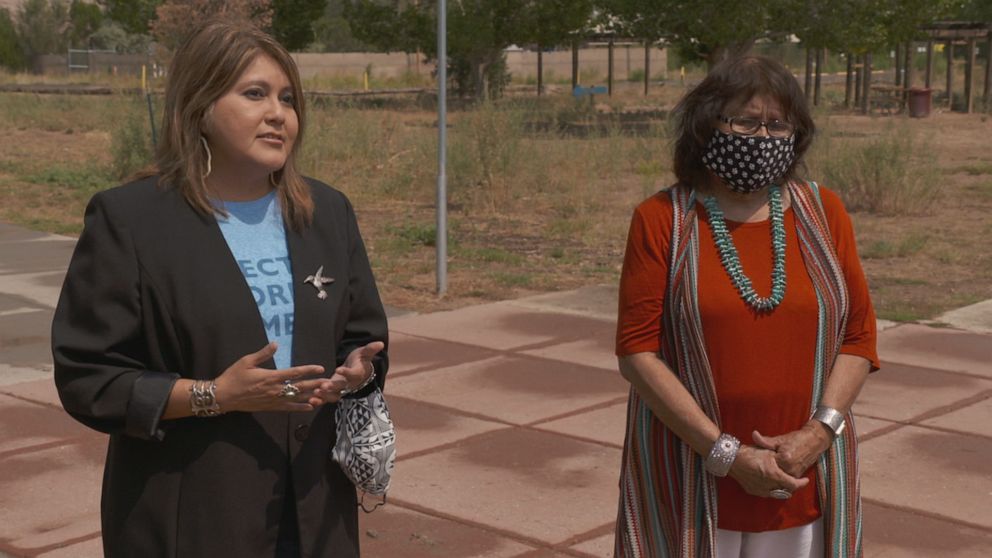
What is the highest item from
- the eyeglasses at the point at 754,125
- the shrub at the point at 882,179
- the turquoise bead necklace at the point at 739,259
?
the eyeglasses at the point at 754,125

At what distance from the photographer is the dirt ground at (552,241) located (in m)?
10.8

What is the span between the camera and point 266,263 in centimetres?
276

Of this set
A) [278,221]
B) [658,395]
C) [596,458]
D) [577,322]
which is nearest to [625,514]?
[658,395]

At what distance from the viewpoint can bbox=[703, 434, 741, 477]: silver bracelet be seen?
9.90 ft

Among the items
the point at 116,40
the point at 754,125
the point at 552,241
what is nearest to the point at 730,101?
the point at 754,125

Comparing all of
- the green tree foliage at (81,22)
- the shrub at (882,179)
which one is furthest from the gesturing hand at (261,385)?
the green tree foliage at (81,22)

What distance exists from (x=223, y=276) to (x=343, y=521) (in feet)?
1.85

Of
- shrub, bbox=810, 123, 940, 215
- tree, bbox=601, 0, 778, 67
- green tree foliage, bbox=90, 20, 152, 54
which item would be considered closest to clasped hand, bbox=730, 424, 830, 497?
shrub, bbox=810, 123, 940, 215

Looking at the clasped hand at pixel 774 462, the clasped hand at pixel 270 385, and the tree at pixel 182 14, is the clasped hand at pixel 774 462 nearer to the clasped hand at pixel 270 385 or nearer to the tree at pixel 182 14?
the clasped hand at pixel 270 385

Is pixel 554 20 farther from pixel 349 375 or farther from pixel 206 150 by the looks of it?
pixel 349 375

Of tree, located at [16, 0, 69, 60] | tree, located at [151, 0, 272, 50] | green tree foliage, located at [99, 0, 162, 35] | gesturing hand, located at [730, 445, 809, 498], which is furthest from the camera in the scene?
tree, located at [16, 0, 69, 60]

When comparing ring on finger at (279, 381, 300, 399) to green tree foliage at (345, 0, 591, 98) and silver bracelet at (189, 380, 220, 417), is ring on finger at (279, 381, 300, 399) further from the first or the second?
green tree foliage at (345, 0, 591, 98)

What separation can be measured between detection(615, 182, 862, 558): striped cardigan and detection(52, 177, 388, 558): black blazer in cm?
73

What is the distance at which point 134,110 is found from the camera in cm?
1892
